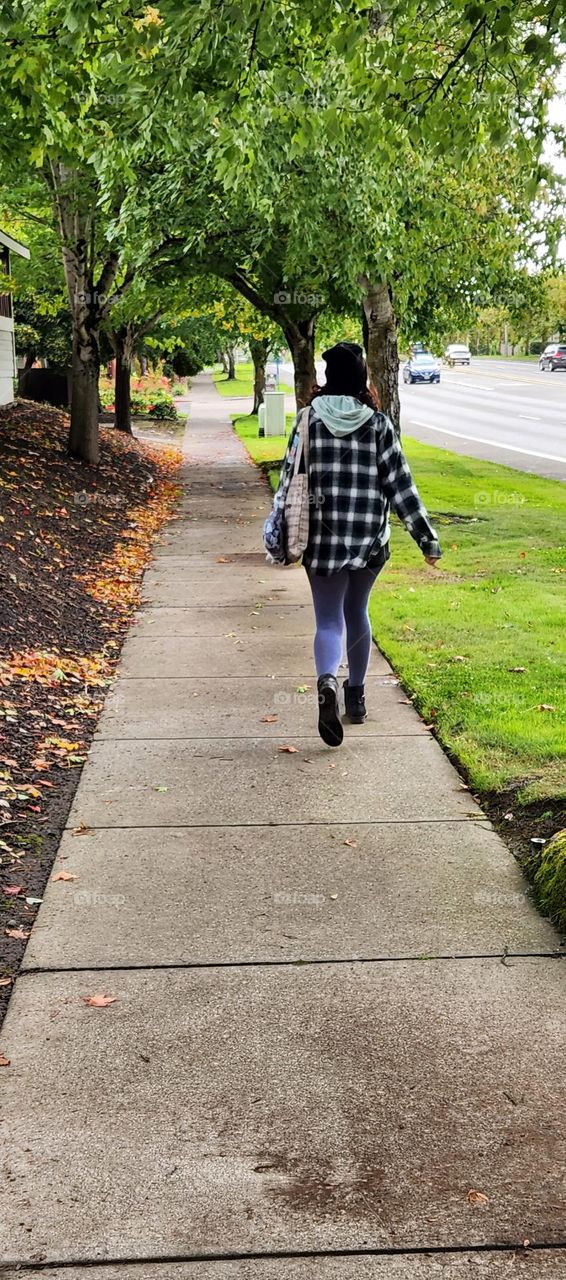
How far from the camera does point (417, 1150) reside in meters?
3.09

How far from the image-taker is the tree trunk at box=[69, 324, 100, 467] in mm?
18469

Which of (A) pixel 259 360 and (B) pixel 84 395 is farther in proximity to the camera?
(A) pixel 259 360

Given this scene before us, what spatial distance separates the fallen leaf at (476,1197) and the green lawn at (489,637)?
2.67 m

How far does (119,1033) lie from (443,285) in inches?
601

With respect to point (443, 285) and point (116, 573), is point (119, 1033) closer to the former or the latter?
point (116, 573)

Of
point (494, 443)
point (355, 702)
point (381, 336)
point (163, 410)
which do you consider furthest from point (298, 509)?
point (163, 410)

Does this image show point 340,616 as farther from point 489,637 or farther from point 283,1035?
point 283,1035

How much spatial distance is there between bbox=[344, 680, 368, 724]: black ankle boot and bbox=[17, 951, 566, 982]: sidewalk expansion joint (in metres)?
2.81

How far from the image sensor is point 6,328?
2545cm

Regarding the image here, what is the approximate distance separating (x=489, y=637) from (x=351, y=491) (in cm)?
279

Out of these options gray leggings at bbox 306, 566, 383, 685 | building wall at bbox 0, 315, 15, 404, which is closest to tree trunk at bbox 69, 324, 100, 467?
building wall at bbox 0, 315, 15, 404

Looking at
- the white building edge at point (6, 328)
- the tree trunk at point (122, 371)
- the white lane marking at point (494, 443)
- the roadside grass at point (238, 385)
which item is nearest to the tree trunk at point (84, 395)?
the white building edge at point (6, 328)

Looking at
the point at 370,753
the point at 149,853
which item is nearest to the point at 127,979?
the point at 149,853

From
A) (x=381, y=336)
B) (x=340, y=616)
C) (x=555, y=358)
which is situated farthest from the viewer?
(x=555, y=358)
